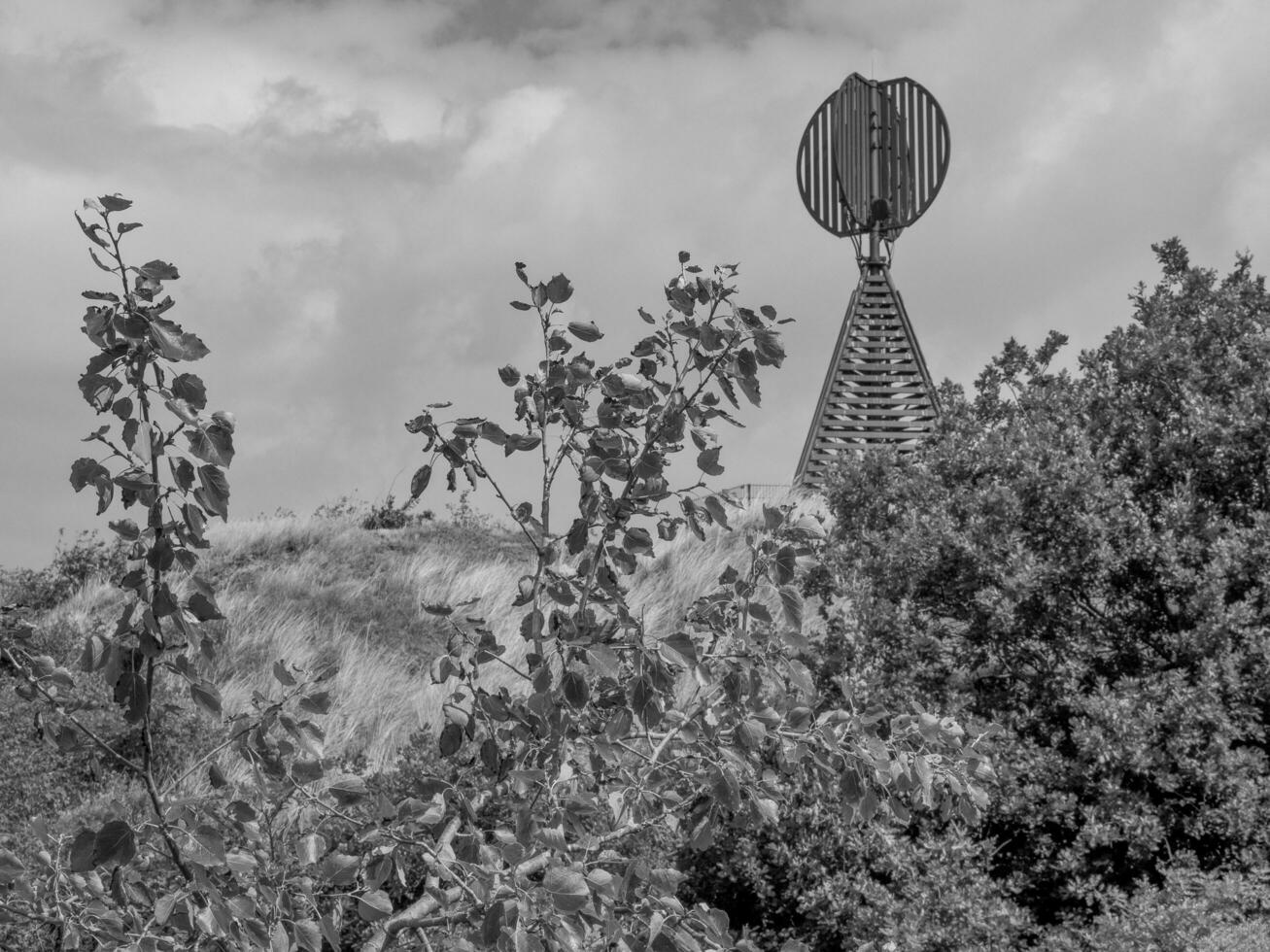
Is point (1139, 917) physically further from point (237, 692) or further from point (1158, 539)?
point (237, 692)

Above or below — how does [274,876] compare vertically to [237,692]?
below

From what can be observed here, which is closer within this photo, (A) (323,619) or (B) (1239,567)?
(B) (1239,567)

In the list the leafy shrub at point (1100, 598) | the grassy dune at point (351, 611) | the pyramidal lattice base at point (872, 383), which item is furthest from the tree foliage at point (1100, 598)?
the pyramidal lattice base at point (872, 383)

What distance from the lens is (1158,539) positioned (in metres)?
7.50

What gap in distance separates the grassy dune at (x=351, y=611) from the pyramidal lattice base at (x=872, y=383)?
220cm

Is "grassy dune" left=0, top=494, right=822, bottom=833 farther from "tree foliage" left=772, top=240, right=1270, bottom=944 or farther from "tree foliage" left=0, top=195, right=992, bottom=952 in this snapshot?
"tree foliage" left=0, top=195, right=992, bottom=952

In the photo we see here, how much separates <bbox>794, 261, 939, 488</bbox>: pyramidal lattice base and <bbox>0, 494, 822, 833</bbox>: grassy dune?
7.22ft

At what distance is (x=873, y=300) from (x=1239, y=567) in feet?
44.2

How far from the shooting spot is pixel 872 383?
20125 millimetres

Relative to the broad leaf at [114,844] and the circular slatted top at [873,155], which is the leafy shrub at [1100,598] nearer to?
the broad leaf at [114,844]

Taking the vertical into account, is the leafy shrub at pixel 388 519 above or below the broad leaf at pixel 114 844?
above

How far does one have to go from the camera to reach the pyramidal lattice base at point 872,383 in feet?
63.6

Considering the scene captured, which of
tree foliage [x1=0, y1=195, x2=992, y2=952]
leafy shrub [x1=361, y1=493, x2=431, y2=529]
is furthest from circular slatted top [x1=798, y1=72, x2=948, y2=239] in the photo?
tree foliage [x1=0, y1=195, x2=992, y2=952]

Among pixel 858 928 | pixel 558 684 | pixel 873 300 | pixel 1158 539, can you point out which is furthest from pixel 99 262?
pixel 873 300
